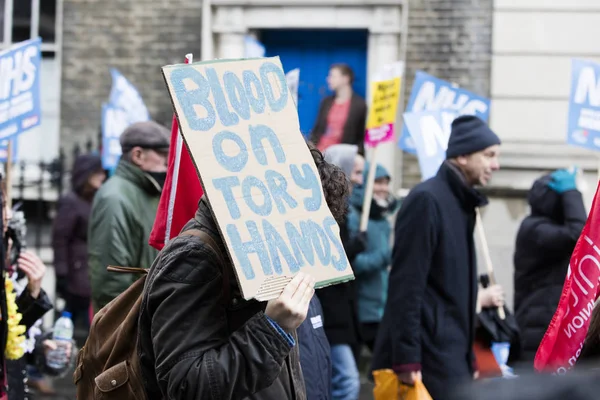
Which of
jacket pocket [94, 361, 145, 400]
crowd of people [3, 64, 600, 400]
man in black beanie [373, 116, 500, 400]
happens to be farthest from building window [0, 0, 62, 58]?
jacket pocket [94, 361, 145, 400]

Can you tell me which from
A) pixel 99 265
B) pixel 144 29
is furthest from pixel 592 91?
pixel 144 29

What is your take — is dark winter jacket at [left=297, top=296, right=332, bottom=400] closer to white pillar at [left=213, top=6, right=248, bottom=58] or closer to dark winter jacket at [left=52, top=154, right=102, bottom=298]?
dark winter jacket at [left=52, top=154, right=102, bottom=298]

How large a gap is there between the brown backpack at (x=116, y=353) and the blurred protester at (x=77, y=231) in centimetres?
618

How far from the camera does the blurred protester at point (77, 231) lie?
9195 mm

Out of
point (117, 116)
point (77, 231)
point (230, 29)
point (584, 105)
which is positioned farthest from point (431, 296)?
point (230, 29)

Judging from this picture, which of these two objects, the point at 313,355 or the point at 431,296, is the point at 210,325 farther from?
the point at 431,296

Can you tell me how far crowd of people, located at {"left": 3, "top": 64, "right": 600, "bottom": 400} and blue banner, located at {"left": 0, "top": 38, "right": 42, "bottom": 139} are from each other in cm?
103

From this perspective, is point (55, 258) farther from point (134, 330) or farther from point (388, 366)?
point (134, 330)

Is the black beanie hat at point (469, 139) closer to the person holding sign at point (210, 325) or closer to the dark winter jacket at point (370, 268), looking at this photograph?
the dark winter jacket at point (370, 268)

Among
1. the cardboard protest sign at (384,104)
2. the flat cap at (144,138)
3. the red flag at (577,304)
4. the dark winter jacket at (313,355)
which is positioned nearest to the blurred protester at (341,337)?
the flat cap at (144,138)

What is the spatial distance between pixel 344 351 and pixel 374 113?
109 inches

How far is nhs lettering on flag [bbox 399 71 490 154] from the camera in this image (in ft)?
26.6

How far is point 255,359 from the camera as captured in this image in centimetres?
273

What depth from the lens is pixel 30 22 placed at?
12016mm
